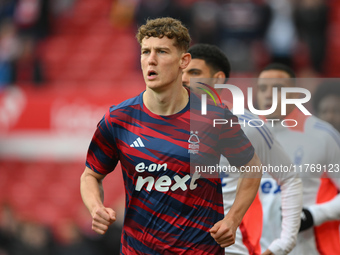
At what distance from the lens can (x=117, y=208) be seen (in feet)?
35.3

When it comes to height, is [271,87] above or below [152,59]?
below

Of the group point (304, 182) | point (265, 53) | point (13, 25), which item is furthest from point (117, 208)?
point (13, 25)

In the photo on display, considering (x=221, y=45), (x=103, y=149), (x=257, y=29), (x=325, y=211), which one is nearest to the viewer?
(x=103, y=149)

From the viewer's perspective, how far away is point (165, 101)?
4215 mm

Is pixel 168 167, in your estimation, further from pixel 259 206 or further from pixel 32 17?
pixel 32 17

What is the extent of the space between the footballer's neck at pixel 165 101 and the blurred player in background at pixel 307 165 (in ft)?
5.40

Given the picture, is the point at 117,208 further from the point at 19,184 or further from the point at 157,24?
the point at 157,24

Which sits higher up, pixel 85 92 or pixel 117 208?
pixel 85 92

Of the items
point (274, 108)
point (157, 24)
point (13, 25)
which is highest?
point (13, 25)

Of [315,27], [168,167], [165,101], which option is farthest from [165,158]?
[315,27]

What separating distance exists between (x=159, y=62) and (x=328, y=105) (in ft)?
9.17

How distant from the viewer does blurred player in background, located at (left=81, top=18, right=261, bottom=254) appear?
412 centimetres

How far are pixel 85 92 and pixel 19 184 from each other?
3.85 metres

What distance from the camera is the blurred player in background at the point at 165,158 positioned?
13.5 feet
